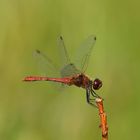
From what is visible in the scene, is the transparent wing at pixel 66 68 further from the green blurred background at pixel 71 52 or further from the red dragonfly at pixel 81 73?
the green blurred background at pixel 71 52

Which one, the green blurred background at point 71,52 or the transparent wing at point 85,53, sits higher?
the green blurred background at point 71,52

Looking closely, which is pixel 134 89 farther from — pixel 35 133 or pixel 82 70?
pixel 82 70

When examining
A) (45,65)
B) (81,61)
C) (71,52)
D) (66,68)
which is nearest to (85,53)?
(81,61)

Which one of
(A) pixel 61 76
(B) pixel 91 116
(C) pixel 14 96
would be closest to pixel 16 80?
(C) pixel 14 96

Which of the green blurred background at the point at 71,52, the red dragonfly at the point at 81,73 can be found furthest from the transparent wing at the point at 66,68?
the green blurred background at the point at 71,52

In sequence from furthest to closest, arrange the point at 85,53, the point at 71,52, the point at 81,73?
the point at 71,52 < the point at 85,53 < the point at 81,73

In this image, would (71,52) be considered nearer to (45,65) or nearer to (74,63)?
(45,65)

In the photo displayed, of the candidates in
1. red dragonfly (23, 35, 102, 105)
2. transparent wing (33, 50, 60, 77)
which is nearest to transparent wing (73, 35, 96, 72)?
red dragonfly (23, 35, 102, 105)

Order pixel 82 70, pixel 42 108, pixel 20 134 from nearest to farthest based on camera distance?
pixel 82 70
pixel 20 134
pixel 42 108
